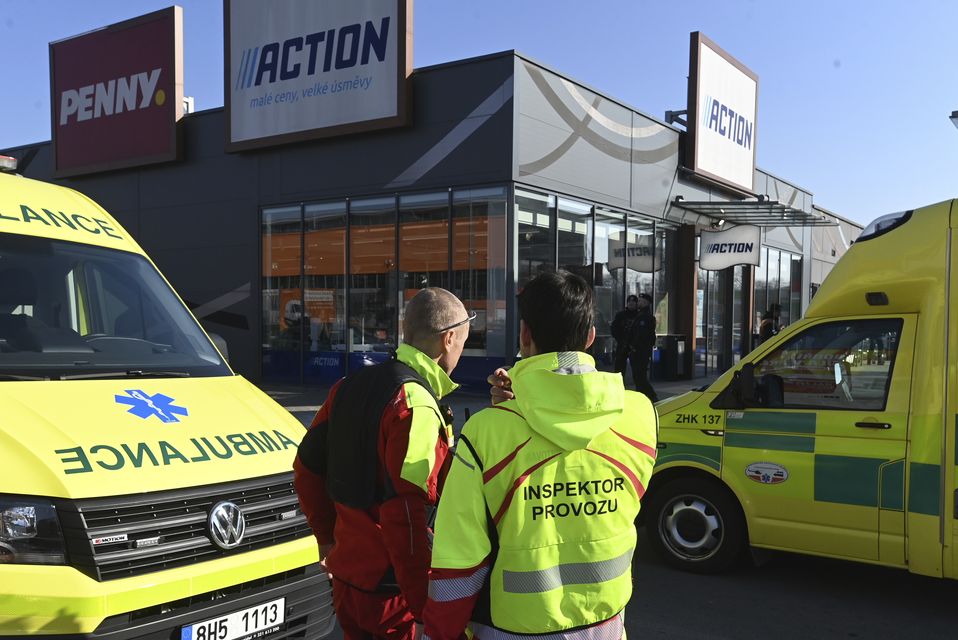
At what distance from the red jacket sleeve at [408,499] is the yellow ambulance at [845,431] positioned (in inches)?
120

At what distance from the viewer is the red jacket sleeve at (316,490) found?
102 inches

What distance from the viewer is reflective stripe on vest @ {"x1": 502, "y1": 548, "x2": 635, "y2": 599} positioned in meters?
1.77

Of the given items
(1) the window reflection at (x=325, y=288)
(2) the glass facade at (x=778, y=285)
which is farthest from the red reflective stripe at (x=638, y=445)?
(2) the glass facade at (x=778, y=285)

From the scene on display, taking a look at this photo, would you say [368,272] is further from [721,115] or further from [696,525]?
[696,525]

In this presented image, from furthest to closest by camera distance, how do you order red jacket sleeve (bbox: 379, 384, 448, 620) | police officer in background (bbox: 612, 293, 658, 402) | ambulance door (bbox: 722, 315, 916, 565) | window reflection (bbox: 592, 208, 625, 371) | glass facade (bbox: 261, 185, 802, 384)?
window reflection (bbox: 592, 208, 625, 371), glass facade (bbox: 261, 185, 802, 384), police officer in background (bbox: 612, 293, 658, 402), ambulance door (bbox: 722, 315, 916, 565), red jacket sleeve (bbox: 379, 384, 448, 620)

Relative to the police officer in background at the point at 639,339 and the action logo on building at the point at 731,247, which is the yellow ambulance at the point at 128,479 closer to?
the police officer in background at the point at 639,339

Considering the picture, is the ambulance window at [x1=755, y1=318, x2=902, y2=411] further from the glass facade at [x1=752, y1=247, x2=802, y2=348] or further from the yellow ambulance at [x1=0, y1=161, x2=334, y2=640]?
the glass facade at [x1=752, y1=247, x2=802, y2=348]

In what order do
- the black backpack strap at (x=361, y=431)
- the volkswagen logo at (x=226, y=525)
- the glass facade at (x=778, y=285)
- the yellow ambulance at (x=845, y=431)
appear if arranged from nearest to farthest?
the black backpack strap at (x=361, y=431) → the volkswagen logo at (x=226, y=525) → the yellow ambulance at (x=845, y=431) → the glass facade at (x=778, y=285)

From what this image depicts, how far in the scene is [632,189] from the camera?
Answer: 624 inches

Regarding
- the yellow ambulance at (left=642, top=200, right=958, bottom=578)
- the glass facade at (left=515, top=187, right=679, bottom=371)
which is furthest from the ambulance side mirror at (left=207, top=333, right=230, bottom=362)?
the glass facade at (left=515, top=187, right=679, bottom=371)

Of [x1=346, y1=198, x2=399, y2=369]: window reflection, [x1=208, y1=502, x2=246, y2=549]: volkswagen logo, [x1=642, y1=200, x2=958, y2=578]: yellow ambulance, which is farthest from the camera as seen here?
[x1=346, y1=198, x2=399, y2=369]: window reflection

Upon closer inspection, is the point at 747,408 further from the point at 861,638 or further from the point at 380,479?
the point at 380,479

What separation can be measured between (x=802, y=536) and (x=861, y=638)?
2.13 ft

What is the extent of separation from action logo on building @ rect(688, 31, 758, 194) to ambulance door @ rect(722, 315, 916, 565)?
13535mm
